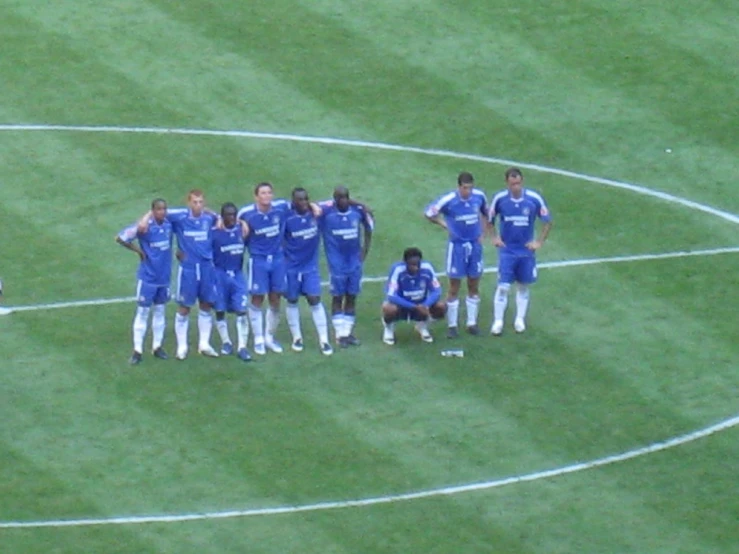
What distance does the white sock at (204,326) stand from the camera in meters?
22.5

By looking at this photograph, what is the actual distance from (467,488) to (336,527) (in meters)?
1.41

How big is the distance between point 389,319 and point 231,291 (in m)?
1.67

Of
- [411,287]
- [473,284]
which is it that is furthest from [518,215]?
[411,287]

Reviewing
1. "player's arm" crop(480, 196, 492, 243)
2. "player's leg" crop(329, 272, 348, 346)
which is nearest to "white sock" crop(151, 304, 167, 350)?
"player's leg" crop(329, 272, 348, 346)

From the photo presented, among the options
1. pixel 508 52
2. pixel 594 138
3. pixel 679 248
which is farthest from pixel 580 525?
pixel 508 52

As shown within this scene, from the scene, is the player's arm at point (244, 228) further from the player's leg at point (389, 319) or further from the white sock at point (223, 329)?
the player's leg at point (389, 319)

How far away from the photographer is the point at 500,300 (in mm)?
23125

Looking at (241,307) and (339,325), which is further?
(339,325)

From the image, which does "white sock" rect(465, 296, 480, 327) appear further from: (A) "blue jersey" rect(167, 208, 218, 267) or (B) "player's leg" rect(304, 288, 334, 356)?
(A) "blue jersey" rect(167, 208, 218, 267)

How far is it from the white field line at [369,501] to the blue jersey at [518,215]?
3060mm

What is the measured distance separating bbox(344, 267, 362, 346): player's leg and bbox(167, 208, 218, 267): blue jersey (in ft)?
4.95

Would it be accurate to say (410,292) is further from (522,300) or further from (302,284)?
(522,300)

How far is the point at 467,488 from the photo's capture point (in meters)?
20.2

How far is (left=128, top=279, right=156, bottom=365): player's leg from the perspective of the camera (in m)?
22.3
